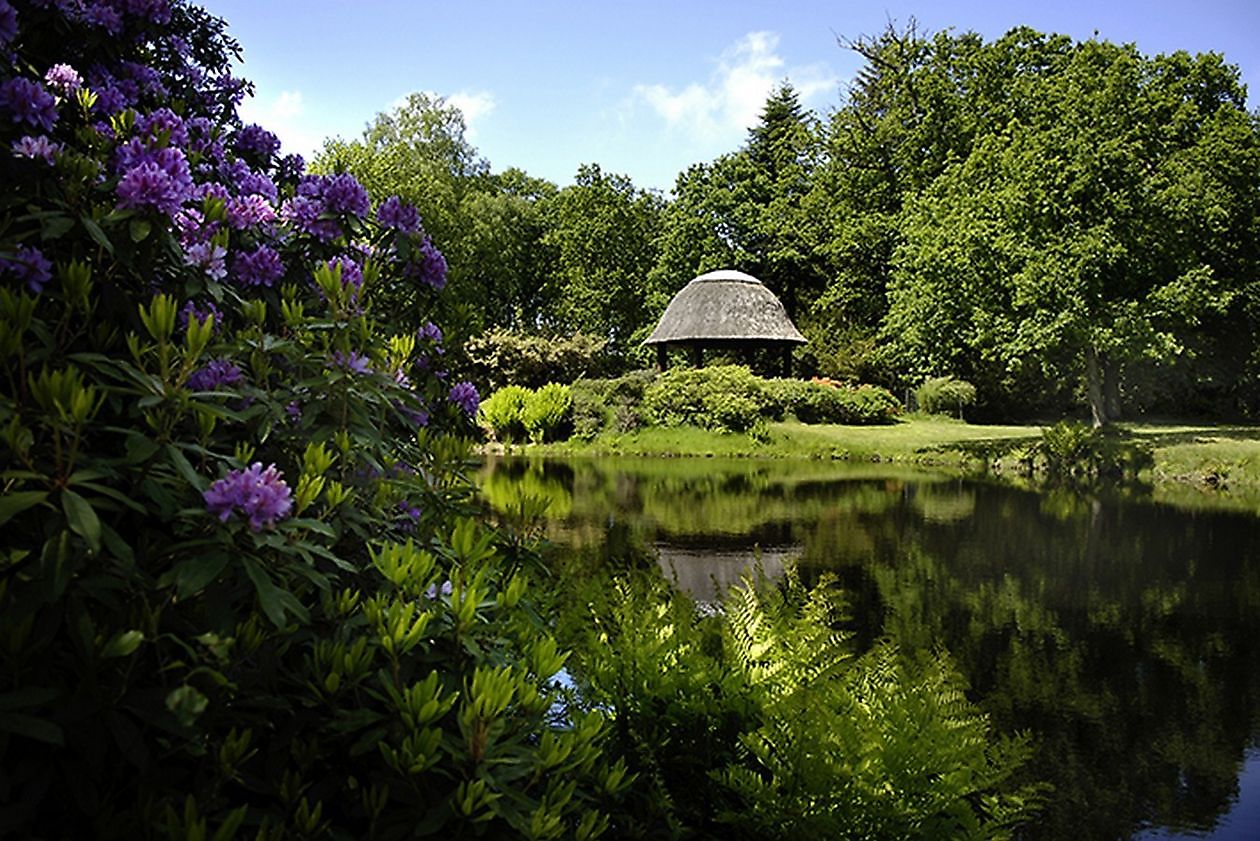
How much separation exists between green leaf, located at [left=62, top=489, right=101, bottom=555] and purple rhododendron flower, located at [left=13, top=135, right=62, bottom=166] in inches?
40.6

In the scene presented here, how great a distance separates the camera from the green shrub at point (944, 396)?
3481 cm

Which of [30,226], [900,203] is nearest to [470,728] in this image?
[30,226]

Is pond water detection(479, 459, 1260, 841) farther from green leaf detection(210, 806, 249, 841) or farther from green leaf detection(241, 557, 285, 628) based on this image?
A: green leaf detection(210, 806, 249, 841)

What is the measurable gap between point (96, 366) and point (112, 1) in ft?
5.45

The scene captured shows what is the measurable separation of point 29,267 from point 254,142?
6.20ft

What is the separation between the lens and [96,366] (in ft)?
6.22

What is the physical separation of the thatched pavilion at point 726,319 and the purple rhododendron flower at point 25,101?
31.8m

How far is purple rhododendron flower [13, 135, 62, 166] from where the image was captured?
2207mm

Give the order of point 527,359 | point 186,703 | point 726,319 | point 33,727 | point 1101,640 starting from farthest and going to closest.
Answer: point 726,319
point 527,359
point 1101,640
point 186,703
point 33,727

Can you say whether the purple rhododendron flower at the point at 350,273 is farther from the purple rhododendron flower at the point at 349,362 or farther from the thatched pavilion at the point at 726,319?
the thatched pavilion at the point at 726,319

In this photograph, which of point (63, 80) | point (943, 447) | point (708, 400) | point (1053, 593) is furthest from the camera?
point (708, 400)

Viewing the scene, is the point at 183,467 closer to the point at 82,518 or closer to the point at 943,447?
the point at 82,518

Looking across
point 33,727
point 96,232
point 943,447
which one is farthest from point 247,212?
point 943,447

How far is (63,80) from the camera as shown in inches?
102
